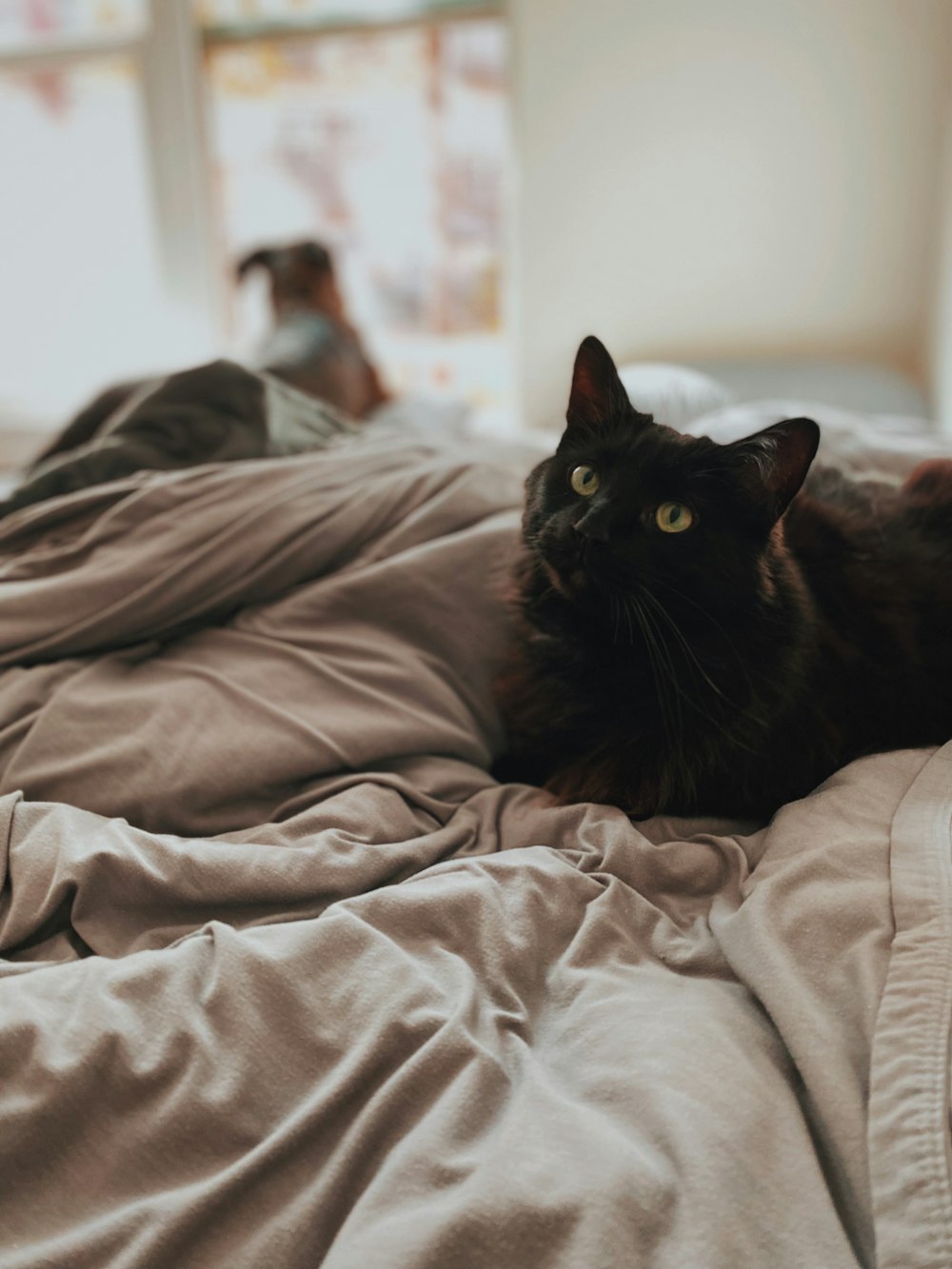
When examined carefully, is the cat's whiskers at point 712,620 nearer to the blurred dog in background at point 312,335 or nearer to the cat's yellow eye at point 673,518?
the cat's yellow eye at point 673,518

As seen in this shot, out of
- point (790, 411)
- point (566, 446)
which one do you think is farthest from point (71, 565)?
point (790, 411)

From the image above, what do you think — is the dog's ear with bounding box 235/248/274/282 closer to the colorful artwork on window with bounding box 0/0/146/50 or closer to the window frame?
the window frame

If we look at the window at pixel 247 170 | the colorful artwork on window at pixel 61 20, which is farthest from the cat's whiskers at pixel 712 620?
the colorful artwork on window at pixel 61 20

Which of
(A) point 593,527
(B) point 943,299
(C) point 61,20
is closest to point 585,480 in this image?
(A) point 593,527

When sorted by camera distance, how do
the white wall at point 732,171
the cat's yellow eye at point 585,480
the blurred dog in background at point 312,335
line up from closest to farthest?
the cat's yellow eye at point 585,480
the blurred dog in background at point 312,335
the white wall at point 732,171

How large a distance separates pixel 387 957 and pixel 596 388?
0.58 m

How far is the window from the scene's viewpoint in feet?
9.39

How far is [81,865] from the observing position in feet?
2.55

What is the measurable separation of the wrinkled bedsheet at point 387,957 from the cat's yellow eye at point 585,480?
22 cm

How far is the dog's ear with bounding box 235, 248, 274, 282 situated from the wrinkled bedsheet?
169 centimetres

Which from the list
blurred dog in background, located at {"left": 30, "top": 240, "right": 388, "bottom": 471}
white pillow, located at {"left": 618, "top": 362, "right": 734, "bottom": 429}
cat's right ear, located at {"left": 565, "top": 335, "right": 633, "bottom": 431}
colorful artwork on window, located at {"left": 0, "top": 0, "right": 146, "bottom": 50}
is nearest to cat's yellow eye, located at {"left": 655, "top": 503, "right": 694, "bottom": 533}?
cat's right ear, located at {"left": 565, "top": 335, "right": 633, "bottom": 431}

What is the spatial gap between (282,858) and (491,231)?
2576 mm

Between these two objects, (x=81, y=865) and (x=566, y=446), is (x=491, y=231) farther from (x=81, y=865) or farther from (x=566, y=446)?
(x=81, y=865)

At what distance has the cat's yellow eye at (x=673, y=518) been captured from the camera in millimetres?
879
